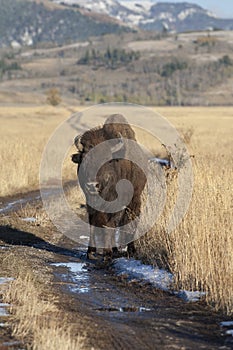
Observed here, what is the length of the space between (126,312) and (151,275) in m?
1.73

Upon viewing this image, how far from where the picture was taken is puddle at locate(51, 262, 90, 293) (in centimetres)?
927

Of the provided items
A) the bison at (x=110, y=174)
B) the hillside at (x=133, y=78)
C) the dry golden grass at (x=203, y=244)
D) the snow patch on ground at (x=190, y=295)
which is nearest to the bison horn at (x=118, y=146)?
the bison at (x=110, y=174)

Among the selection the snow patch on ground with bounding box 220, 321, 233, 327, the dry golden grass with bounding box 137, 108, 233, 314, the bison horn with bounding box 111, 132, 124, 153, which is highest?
the bison horn with bounding box 111, 132, 124, 153

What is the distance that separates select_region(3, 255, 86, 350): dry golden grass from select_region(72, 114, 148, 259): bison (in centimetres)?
192

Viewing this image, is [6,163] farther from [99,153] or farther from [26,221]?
[99,153]

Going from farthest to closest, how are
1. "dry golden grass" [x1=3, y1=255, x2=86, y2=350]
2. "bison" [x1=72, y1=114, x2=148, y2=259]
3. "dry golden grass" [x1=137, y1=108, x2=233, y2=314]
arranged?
"bison" [x1=72, y1=114, x2=148, y2=259] < "dry golden grass" [x1=137, y1=108, x2=233, y2=314] < "dry golden grass" [x1=3, y1=255, x2=86, y2=350]

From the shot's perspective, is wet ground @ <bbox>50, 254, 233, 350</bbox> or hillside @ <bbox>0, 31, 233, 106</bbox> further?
hillside @ <bbox>0, 31, 233, 106</bbox>

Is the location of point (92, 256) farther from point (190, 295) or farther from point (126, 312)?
point (126, 312)

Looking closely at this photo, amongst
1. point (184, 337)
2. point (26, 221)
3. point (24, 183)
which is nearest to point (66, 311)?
point (184, 337)

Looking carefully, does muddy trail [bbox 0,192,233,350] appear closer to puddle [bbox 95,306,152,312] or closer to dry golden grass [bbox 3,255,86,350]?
puddle [bbox 95,306,152,312]

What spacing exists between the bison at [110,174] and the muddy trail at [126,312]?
624 millimetres

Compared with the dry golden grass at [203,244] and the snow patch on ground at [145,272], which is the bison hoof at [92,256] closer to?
the snow patch on ground at [145,272]

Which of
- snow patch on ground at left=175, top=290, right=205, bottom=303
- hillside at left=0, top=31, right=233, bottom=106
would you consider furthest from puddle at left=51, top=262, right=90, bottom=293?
hillside at left=0, top=31, right=233, bottom=106

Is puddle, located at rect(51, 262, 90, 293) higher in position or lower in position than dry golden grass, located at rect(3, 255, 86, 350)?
lower
